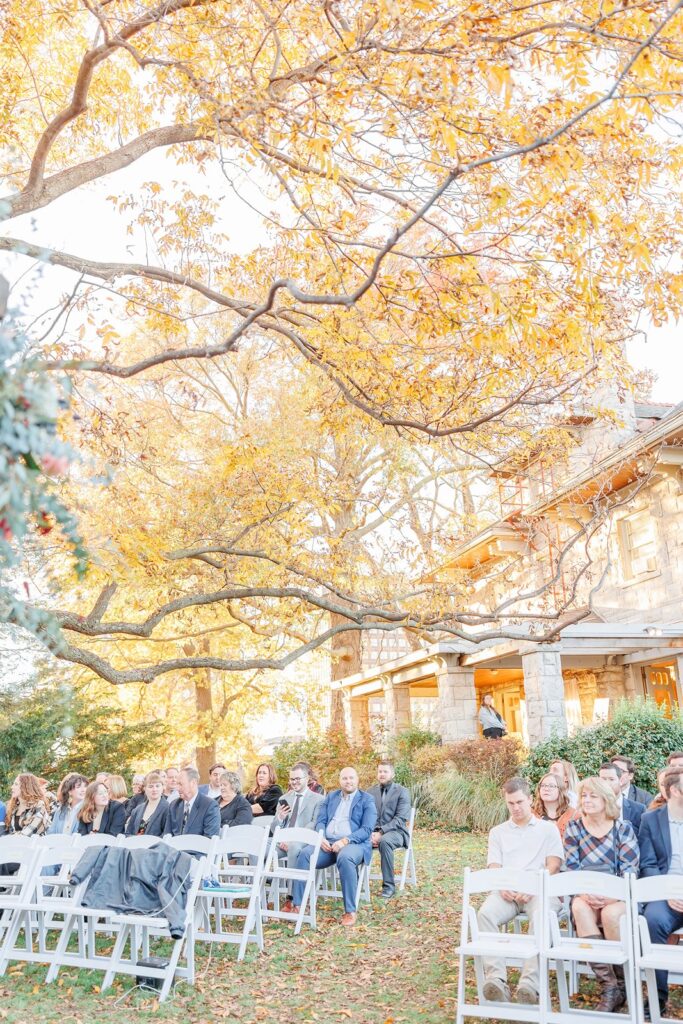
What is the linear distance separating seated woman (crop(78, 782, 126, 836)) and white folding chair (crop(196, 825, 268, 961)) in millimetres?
1240

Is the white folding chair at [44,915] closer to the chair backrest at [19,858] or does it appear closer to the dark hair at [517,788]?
the chair backrest at [19,858]

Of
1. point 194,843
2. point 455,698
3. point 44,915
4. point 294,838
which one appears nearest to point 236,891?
point 194,843

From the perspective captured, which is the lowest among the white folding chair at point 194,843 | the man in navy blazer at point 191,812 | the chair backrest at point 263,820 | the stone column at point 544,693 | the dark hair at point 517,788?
the white folding chair at point 194,843

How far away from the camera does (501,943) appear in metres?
6.07

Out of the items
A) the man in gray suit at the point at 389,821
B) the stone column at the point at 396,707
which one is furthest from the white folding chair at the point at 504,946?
the stone column at the point at 396,707

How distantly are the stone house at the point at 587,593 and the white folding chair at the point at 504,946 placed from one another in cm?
829

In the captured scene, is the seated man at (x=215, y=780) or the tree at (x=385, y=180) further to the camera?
the seated man at (x=215, y=780)

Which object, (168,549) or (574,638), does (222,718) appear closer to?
(574,638)

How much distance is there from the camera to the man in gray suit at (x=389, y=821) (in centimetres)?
1084

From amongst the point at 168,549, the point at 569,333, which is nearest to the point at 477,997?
the point at 569,333

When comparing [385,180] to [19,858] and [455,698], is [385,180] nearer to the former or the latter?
[19,858]

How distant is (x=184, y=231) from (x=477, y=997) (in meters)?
7.19

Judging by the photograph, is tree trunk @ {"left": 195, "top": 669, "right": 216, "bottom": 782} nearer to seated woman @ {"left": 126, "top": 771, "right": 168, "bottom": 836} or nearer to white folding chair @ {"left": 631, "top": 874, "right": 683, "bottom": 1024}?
seated woman @ {"left": 126, "top": 771, "right": 168, "bottom": 836}

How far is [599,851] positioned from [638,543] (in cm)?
1319
